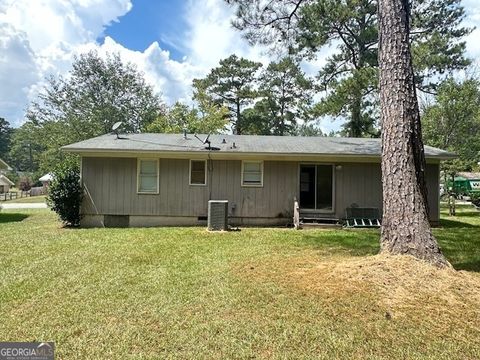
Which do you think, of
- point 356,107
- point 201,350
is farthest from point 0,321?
point 356,107

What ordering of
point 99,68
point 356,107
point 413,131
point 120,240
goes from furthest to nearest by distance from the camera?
point 99,68, point 356,107, point 120,240, point 413,131

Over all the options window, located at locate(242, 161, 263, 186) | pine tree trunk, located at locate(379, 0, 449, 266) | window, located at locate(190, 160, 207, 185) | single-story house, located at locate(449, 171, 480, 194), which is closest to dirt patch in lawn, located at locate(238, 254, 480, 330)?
pine tree trunk, located at locate(379, 0, 449, 266)

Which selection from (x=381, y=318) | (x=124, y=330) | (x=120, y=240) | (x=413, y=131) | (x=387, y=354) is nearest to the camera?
(x=387, y=354)

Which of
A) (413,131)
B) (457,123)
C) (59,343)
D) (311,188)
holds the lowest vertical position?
(59,343)

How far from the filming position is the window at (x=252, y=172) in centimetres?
1144

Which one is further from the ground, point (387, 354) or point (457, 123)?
point (457, 123)

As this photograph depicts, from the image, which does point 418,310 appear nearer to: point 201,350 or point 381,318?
point 381,318

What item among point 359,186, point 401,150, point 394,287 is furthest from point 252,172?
point 394,287

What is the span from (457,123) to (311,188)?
43.4 ft

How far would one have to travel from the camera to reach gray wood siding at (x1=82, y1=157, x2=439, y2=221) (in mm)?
11148

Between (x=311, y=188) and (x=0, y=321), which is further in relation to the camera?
(x=311, y=188)

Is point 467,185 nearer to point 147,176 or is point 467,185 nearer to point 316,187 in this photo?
point 316,187

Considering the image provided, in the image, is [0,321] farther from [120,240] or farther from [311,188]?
[311,188]

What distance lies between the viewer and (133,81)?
35.2 metres
